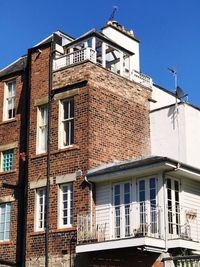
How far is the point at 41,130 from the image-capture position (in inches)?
Result: 962

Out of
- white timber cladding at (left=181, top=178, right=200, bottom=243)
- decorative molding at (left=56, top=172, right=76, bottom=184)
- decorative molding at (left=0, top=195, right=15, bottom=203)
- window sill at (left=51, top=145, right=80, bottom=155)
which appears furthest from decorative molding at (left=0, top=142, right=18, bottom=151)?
white timber cladding at (left=181, top=178, right=200, bottom=243)

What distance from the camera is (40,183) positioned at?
2328 centimetres

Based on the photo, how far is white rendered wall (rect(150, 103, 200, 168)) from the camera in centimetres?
2435

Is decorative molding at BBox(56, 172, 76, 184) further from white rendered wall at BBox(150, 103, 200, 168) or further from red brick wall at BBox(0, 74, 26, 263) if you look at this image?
white rendered wall at BBox(150, 103, 200, 168)

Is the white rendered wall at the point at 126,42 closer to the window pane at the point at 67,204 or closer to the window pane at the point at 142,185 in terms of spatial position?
the window pane at the point at 67,204

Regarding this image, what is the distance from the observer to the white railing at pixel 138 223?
19.5 metres

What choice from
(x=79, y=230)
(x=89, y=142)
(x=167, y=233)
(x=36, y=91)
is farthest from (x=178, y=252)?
(x=36, y=91)

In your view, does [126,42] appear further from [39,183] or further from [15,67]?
[39,183]

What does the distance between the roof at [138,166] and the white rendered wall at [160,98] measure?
569cm

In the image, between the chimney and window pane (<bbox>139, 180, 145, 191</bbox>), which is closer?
window pane (<bbox>139, 180, 145, 191</bbox>)

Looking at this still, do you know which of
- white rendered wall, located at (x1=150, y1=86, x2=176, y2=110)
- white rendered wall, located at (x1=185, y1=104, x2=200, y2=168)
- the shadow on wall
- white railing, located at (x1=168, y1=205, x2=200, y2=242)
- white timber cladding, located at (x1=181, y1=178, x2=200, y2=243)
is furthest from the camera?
white rendered wall, located at (x1=150, y1=86, x2=176, y2=110)

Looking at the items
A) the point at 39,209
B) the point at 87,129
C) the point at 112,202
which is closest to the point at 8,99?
the point at 87,129

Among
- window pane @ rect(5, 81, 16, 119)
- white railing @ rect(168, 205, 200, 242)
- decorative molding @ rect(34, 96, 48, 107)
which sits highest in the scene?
window pane @ rect(5, 81, 16, 119)

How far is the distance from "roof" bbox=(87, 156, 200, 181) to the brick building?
41 mm
